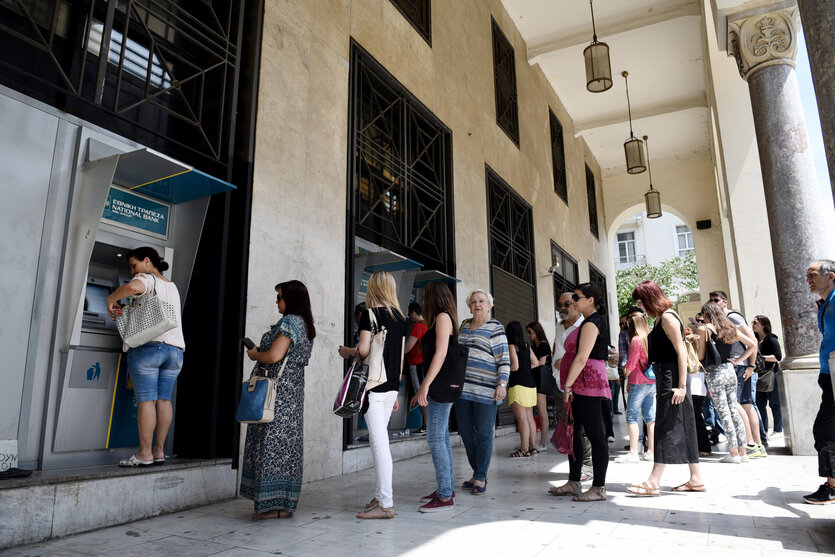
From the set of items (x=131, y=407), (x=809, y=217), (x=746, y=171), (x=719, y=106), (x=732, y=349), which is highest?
(x=719, y=106)

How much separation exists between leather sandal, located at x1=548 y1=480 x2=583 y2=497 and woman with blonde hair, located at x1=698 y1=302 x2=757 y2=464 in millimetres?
2625

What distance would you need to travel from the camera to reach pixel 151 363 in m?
4.20

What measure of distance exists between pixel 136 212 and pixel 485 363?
3195mm

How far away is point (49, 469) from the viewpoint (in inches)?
154

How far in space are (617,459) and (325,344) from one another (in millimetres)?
3452

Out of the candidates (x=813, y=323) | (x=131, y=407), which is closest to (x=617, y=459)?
(x=813, y=323)

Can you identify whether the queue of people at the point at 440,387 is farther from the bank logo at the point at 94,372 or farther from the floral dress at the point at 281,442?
the bank logo at the point at 94,372

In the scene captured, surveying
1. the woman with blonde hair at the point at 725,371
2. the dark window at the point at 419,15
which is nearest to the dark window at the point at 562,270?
the dark window at the point at 419,15

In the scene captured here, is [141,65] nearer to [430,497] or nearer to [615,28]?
[430,497]

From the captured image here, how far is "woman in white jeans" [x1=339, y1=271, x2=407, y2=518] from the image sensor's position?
12.5ft

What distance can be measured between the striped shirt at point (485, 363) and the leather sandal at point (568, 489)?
83 cm

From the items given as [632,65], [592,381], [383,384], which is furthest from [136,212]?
[632,65]

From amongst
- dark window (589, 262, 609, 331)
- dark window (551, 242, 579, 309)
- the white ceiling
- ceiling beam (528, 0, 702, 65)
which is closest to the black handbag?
dark window (551, 242, 579, 309)

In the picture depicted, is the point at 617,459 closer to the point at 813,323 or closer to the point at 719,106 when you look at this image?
the point at 813,323
